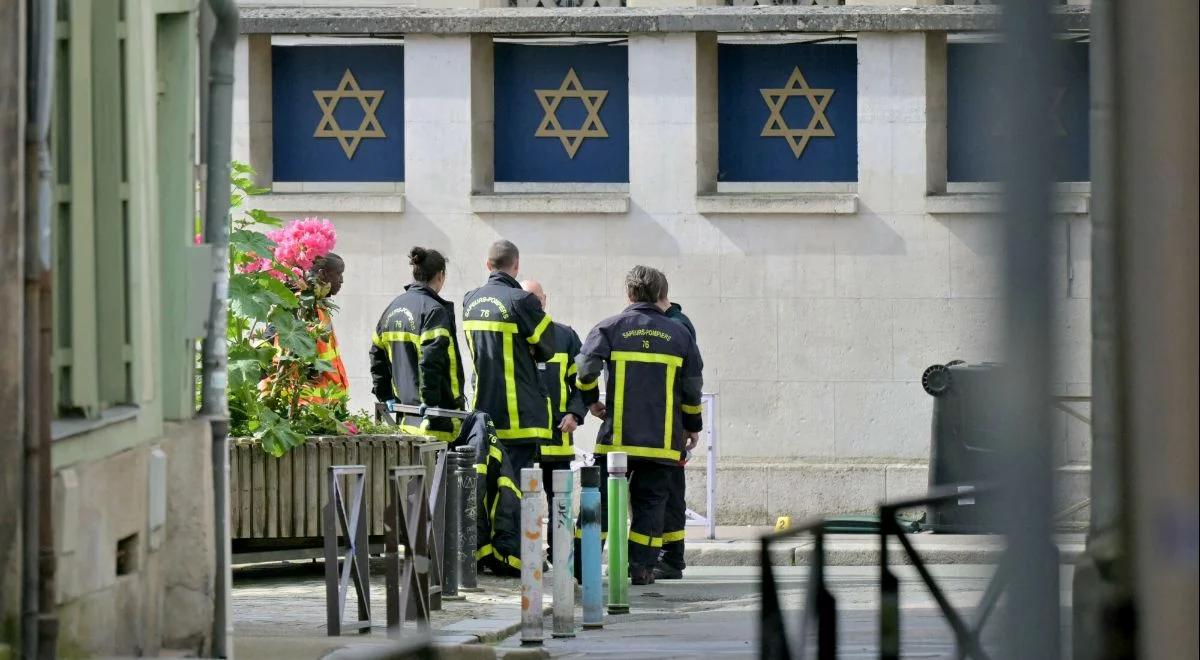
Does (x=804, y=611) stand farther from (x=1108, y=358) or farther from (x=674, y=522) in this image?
(x=674, y=522)

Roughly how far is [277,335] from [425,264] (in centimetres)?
122

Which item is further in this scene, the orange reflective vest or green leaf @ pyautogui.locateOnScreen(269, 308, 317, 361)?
the orange reflective vest

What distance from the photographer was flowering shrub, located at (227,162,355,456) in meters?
11.5

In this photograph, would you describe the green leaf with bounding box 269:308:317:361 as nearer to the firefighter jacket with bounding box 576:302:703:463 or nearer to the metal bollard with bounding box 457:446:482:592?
the metal bollard with bounding box 457:446:482:592

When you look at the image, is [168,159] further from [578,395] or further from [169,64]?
[578,395]

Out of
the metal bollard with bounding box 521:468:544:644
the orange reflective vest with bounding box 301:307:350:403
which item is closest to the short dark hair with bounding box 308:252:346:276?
the orange reflective vest with bounding box 301:307:350:403

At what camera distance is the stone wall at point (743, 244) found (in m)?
16.9

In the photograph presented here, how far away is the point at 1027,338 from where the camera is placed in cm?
179

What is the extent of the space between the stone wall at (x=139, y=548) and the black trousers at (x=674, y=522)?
176 inches

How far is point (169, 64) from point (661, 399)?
14.1ft

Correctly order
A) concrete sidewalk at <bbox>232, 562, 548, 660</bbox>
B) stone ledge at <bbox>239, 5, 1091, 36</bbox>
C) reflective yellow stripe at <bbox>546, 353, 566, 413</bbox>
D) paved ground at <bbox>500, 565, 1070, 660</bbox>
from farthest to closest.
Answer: stone ledge at <bbox>239, 5, 1091, 36</bbox>
reflective yellow stripe at <bbox>546, 353, 566, 413</bbox>
concrete sidewalk at <bbox>232, 562, 548, 660</bbox>
paved ground at <bbox>500, 565, 1070, 660</bbox>

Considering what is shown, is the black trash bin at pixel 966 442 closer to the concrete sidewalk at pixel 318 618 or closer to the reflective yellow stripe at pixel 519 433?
the concrete sidewalk at pixel 318 618

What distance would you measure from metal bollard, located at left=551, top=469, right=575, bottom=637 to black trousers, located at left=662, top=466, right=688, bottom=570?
2.50 m

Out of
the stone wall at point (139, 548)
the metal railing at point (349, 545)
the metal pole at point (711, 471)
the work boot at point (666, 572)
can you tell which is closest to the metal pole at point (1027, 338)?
the stone wall at point (139, 548)
